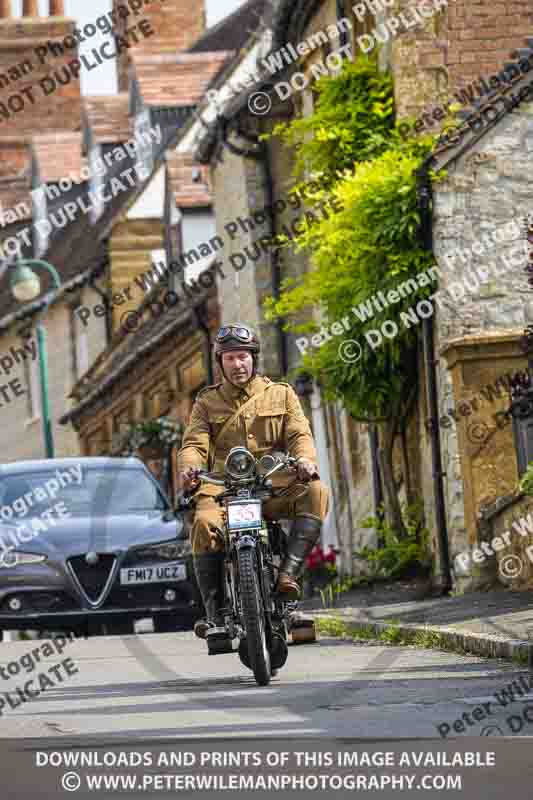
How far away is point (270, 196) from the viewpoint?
28875 millimetres

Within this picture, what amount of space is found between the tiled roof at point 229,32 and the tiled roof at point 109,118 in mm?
2084

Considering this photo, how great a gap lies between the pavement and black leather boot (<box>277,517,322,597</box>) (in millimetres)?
1274

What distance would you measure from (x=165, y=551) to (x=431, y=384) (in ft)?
12.2

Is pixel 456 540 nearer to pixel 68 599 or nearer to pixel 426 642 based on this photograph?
pixel 68 599

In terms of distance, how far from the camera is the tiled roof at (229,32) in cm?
4184

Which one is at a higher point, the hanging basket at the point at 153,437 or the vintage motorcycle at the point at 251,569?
the vintage motorcycle at the point at 251,569

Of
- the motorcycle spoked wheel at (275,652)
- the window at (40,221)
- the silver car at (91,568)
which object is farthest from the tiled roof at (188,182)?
the motorcycle spoked wheel at (275,652)

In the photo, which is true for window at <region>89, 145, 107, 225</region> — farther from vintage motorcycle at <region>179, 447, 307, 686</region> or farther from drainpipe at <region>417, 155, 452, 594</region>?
vintage motorcycle at <region>179, 447, 307, 686</region>

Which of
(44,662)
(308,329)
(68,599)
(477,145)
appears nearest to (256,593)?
(44,662)

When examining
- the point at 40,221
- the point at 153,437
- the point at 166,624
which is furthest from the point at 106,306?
the point at 166,624

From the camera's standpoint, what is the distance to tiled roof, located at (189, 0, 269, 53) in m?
41.8

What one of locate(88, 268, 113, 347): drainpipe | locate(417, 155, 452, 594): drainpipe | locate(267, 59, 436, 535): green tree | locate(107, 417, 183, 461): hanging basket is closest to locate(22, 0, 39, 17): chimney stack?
locate(88, 268, 113, 347): drainpipe

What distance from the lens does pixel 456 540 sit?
58.6 ft

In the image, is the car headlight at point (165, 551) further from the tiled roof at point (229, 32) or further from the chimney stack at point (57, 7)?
the chimney stack at point (57, 7)
